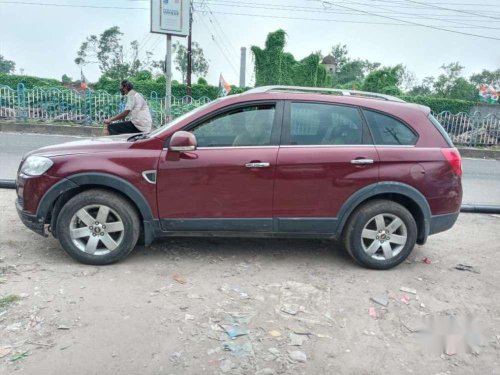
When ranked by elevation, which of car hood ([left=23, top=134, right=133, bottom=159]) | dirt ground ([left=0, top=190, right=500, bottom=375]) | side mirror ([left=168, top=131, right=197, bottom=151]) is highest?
side mirror ([left=168, top=131, right=197, bottom=151])

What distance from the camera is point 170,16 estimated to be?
7.79m

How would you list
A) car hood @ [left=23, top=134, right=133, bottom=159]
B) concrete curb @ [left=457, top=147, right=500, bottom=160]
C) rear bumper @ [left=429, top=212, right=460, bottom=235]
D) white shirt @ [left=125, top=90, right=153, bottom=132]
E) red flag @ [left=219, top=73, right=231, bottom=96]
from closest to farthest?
car hood @ [left=23, top=134, right=133, bottom=159]
rear bumper @ [left=429, top=212, right=460, bottom=235]
white shirt @ [left=125, top=90, right=153, bottom=132]
concrete curb @ [left=457, top=147, right=500, bottom=160]
red flag @ [left=219, top=73, right=231, bottom=96]

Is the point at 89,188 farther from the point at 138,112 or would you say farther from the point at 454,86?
the point at 454,86

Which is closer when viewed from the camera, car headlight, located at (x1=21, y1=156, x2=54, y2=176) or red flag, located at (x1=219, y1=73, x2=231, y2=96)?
car headlight, located at (x1=21, y1=156, x2=54, y2=176)

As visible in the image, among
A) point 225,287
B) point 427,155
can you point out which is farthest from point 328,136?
point 225,287

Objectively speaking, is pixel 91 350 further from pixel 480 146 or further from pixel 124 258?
pixel 480 146

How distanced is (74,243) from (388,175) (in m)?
2.94

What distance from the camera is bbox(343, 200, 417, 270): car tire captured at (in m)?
4.01

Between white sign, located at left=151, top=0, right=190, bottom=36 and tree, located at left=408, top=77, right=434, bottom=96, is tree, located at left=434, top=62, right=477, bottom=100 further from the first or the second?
white sign, located at left=151, top=0, right=190, bottom=36

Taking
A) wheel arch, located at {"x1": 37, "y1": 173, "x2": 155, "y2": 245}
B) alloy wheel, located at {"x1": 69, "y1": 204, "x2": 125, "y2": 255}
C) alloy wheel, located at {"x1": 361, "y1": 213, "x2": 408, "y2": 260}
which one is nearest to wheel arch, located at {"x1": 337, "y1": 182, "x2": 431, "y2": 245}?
alloy wheel, located at {"x1": 361, "y1": 213, "x2": 408, "y2": 260}

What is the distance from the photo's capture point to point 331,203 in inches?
156

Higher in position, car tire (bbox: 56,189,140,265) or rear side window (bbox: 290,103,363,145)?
rear side window (bbox: 290,103,363,145)

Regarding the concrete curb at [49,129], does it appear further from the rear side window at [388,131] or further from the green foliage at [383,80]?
the green foliage at [383,80]

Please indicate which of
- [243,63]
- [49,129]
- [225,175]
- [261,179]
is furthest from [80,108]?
[243,63]
